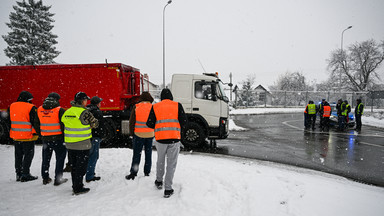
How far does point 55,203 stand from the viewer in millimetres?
3164

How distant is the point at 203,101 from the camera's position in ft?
22.7

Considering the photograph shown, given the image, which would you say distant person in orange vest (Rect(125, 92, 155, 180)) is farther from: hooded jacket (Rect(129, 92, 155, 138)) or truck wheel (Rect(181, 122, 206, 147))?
truck wheel (Rect(181, 122, 206, 147))

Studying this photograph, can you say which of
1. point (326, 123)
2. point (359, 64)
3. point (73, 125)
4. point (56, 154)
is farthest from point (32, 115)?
point (359, 64)

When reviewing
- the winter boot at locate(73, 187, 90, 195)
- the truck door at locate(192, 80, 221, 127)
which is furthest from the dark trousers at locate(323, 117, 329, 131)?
the winter boot at locate(73, 187, 90, 195)

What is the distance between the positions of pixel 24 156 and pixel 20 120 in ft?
2.35

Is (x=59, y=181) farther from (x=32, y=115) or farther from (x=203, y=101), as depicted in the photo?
(x=203, y=101)

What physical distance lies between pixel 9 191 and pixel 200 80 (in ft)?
17.6

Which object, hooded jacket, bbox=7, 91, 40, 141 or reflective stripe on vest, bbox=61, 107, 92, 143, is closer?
reflective stripe on vest, bbox=61, 107, 92, 143

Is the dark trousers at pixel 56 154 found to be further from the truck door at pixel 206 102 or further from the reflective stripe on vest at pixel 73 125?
the truck door at pixel 206 102

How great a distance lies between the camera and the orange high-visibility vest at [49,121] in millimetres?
3725

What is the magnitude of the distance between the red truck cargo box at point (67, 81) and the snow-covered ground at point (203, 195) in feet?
11.1

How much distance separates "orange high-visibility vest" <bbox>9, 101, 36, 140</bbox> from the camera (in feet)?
13.0

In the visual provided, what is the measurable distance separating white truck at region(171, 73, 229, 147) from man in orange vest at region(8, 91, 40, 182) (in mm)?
3983

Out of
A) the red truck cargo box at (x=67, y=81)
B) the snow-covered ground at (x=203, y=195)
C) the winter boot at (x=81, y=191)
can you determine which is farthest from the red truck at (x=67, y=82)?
the winter boot at (x=81, y=191)
